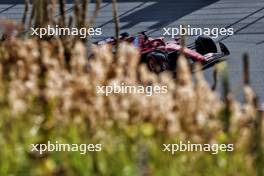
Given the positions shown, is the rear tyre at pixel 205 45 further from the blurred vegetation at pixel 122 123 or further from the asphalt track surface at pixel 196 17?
the blurred vegetation at pixel 122 123

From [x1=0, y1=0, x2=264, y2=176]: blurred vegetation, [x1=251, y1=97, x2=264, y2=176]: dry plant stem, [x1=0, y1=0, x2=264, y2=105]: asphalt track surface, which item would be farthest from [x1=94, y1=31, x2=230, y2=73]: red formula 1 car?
[x1=251, y1=97, x2=264, y2=176]: dry plant stem

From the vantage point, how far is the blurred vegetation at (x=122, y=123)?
327 cm

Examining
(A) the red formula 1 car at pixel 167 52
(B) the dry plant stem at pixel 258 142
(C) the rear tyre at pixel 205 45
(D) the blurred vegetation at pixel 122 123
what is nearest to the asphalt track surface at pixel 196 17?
(A) the red formula 1 car at pixel 167 52

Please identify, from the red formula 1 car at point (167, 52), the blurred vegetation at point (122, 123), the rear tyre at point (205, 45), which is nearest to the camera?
the blurred vegetation at point (122, 123)

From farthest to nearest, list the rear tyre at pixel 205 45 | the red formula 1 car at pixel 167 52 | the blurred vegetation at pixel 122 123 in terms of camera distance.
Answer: the rear tyre at pixel 205 45
the red formula 1 car at pixel 167 52
the blurred vegetation at pixel 122 123

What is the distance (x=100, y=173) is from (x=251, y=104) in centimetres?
86

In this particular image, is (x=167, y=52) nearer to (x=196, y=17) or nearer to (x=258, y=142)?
(x=196, y=17)

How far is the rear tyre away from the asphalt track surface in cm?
42

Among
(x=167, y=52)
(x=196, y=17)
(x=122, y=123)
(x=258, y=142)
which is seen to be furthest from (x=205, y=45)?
(x=258, y=142)

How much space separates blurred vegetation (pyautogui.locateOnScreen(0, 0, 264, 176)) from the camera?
3268 mm

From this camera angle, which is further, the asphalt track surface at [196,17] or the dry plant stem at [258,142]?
the asphalt track surface at [196,17]

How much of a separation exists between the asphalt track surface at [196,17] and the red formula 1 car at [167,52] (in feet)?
1.01

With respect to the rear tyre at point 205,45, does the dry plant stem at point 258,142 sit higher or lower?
lower

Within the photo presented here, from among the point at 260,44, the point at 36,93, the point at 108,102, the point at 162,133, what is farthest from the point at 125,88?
the point at 260,44
